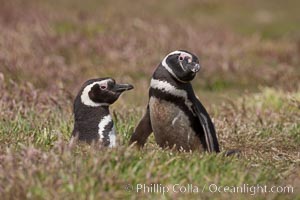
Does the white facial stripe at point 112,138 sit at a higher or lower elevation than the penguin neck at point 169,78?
lower

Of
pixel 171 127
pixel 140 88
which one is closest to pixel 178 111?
pixel 171 127

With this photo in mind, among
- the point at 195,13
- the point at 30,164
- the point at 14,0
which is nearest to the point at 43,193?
the point at 30,164

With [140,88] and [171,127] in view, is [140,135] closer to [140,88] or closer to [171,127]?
[171,127]

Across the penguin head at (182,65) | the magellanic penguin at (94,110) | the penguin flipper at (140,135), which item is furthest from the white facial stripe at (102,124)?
the penguin head at (182,65)

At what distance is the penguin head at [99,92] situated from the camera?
30.7 ft

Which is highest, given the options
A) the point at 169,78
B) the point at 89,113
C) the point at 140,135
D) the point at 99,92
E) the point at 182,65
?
the point at 182,65

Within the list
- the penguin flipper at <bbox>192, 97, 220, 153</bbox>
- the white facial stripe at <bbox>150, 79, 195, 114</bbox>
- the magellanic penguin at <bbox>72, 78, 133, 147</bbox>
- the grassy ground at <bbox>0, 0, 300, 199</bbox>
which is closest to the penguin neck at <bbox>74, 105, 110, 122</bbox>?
the magellanic penguin at <bbox>72, 78, 133, 147</bbox>

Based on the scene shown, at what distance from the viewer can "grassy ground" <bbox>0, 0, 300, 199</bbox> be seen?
7145 mm

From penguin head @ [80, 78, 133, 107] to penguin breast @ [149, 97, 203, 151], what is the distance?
0.47 m

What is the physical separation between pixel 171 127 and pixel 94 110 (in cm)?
91

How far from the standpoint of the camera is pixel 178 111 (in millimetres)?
→ 9289

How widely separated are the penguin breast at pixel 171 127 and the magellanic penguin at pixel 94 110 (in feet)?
1.64

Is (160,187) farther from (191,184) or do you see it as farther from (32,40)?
(32,40)

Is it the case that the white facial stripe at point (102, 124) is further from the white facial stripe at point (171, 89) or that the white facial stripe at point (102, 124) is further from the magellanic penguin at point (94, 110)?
the white facial stripe at point (171, 89)
